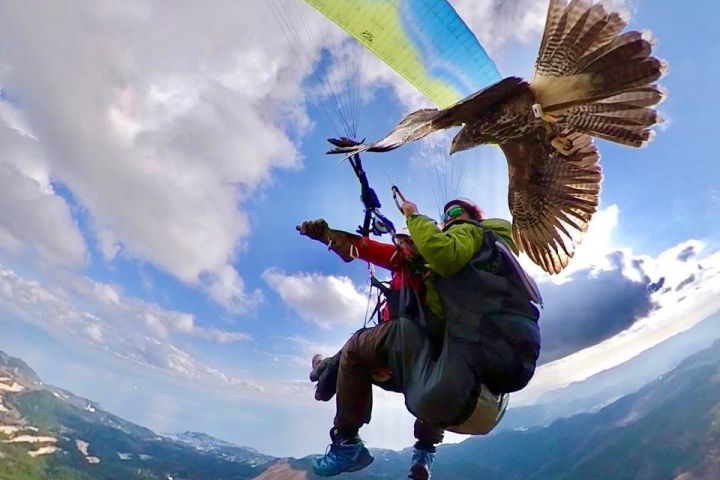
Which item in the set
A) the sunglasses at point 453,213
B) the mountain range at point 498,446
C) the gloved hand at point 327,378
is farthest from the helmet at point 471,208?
the mountain range at point 498,446

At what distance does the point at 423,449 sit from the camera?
2.58 meters

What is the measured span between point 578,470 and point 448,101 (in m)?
115

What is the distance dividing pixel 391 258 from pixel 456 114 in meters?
2.08

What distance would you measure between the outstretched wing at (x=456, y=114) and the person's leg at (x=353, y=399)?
1.63 metres

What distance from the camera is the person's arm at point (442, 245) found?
5.87 feet

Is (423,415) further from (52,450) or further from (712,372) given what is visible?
(52,450)

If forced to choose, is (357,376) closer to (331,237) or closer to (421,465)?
(331,237)

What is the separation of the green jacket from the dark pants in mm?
262

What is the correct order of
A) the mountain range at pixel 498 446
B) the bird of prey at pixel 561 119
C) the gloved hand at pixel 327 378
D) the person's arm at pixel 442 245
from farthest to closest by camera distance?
the mountain range at pixel 498 446 < the bird of prey at pixel 561 119 < the gloved hand at pixel 327 378 < the person's arm at pixel 442 245

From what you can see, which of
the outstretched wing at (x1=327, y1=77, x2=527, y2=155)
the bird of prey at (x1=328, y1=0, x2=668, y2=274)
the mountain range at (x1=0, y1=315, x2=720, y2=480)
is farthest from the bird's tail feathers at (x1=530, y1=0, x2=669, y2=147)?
the mountain range at (x1=0, y1=315, x2=720, y2=480)

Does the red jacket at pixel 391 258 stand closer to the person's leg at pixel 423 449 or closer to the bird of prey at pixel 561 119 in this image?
the bird of prey at pixel 561 119

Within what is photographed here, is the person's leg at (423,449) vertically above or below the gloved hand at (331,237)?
below

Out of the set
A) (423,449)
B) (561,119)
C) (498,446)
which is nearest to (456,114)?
(561,119)

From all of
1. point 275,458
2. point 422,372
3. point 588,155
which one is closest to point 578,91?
point 588,155
